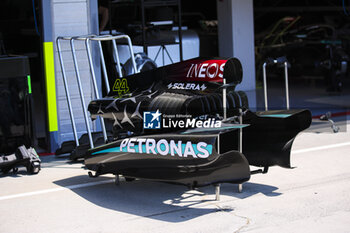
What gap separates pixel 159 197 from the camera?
18.4 feet

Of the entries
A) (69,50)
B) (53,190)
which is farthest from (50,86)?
(53,190)

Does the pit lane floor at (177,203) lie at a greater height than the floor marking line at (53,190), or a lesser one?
lesser

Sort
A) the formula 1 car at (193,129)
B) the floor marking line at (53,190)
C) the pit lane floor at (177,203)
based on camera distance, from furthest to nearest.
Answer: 1. the floor marking line at (53,190)
2. the formula 1 car at (193,129)
3. the pit lane floor at (177,203)

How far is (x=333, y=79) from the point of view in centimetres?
1255

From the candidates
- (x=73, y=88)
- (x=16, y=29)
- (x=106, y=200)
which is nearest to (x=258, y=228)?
(x=106, y=200)

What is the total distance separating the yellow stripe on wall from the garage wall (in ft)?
0.20

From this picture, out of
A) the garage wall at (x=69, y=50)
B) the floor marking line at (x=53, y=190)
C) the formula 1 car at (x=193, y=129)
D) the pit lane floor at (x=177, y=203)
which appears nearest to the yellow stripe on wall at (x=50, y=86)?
the garage wall at (x=69, y=50)

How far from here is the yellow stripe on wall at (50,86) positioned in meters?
7.79

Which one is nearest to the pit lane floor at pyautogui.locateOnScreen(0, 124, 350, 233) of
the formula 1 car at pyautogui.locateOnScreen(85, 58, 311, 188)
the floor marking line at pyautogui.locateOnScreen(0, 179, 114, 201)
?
the floor marking line at pyautogui.locateOnScreen(0, 179, 114, 201)

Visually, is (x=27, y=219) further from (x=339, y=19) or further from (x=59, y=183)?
(x=339, y=19)

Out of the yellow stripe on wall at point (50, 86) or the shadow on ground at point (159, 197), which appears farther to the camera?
the yellow stripe on wall at point (50, 86)

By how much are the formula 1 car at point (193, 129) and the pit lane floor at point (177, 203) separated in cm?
27

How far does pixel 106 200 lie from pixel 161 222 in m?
0.93

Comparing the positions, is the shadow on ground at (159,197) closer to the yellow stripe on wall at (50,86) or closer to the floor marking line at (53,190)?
the floor marking line at (53,190)
